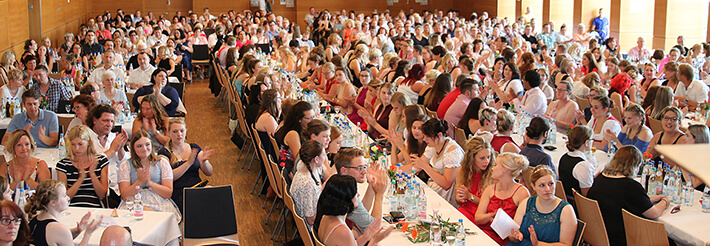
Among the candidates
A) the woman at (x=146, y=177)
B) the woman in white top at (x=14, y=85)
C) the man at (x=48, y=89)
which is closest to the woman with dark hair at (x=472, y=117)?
the woman at (x=146, y=177)

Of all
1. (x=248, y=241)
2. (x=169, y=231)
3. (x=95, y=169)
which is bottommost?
(x=248, y=241)

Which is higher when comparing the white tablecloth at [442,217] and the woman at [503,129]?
the woman at [503,129]

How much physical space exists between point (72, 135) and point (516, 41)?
1093 centimetres

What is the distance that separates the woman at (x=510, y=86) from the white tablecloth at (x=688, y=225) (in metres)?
4.71

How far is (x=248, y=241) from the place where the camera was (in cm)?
698

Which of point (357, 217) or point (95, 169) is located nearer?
point (357, 217)

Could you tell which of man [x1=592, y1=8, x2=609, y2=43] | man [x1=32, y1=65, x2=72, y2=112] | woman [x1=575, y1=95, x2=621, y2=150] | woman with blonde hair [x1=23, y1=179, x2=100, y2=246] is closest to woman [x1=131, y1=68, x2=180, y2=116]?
man [x1=32, y1=65, x2=72, y2=112]

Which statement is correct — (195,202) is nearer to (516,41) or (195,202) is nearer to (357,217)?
(357,217)

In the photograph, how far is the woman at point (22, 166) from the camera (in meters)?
6.05

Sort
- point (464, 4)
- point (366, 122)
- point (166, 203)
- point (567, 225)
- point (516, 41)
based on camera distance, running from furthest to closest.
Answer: point (464, 4)
point (516, 41)
point (366, 122)
point (166, 203)
point (567, 225)

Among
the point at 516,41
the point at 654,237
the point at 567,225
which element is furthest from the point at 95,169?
the point at 516,41

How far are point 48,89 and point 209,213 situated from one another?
216 inches

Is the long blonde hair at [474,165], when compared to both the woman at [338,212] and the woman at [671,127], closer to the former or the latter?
the woman at [338,212]

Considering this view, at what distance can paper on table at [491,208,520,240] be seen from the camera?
4875 millimetres
